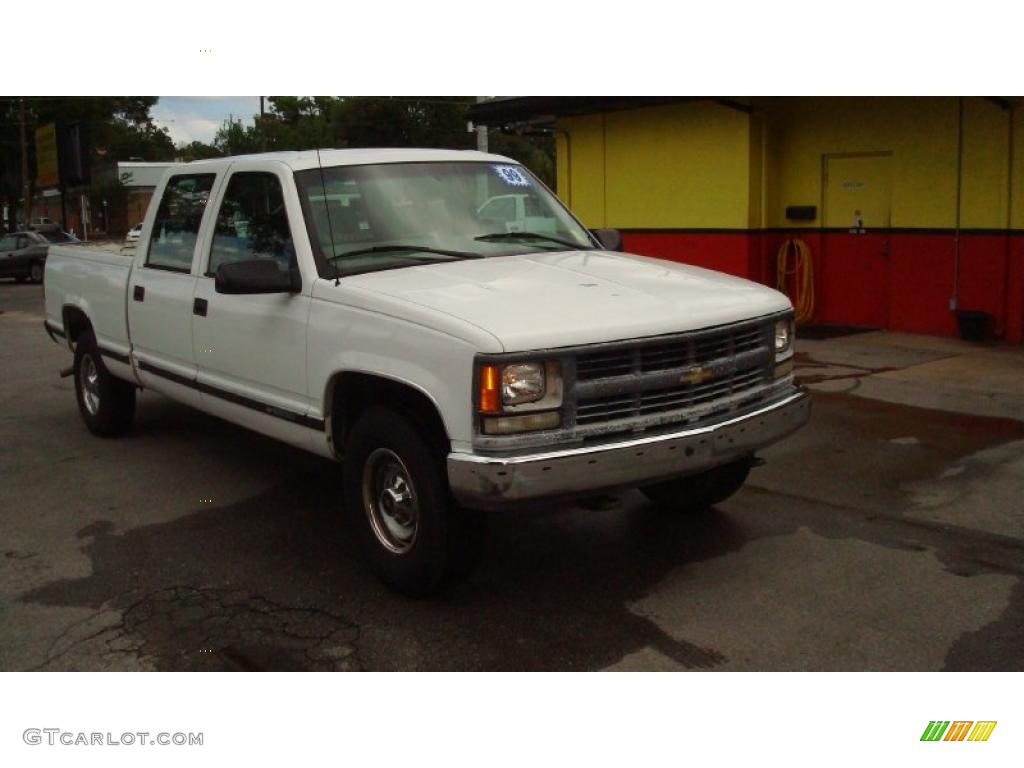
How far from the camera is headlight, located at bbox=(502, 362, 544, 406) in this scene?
13.5ft

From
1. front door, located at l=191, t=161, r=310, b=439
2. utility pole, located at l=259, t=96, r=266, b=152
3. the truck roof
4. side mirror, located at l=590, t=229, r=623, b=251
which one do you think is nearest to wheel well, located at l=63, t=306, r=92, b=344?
utility pole, located at l=259, t=96, r=266, b=152

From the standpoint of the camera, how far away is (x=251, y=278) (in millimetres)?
5008

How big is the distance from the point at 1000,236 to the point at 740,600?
8.60 metres

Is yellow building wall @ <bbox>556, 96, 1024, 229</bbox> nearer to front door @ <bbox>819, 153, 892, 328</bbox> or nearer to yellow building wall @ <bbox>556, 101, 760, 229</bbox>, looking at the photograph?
yellow building wall @ <bbox>556, 101, 760, 229</bbox>

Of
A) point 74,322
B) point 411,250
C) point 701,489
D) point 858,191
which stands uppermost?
point 858,191

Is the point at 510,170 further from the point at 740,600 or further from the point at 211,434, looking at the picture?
the point at 211,434

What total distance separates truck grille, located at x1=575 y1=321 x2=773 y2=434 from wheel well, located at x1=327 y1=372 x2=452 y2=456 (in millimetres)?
626

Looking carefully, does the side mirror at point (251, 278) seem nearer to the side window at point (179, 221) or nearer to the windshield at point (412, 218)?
the windshield at point (412, 218)

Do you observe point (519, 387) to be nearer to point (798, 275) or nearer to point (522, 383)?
point (522, 383)

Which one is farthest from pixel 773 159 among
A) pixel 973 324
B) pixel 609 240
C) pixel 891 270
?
pixel 609 240

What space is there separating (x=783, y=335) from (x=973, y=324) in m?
7.34

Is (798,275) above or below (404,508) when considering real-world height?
above

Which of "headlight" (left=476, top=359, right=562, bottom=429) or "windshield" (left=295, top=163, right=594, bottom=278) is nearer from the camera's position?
"headlight" (left=476, top=359, right=562, bottom=429)
